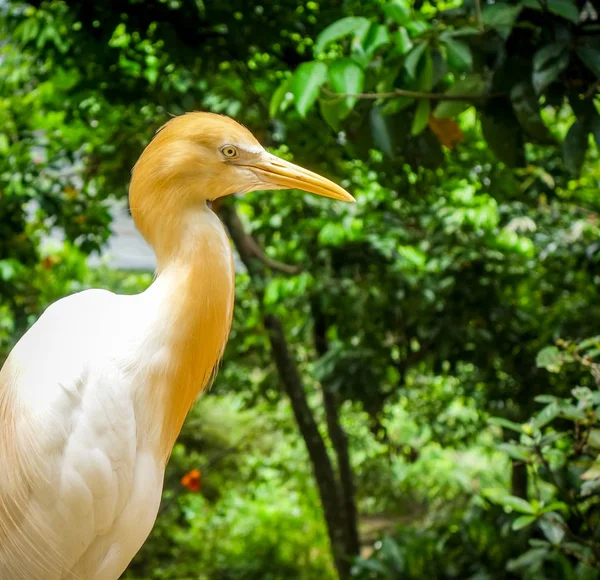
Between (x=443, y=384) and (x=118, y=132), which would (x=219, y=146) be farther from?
(x=443, y=384)

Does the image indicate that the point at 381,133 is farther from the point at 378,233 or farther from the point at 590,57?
the point at 378,233

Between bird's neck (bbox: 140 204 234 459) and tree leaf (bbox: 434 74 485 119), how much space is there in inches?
26.0

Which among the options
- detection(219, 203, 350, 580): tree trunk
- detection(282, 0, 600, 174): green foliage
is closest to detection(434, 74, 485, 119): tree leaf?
detection(282, 0, 600, 174): green foliage

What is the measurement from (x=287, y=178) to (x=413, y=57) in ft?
1.57

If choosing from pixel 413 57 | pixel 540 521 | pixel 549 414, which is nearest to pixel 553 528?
pixel 540 521

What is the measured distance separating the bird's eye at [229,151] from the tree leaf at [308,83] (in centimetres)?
35

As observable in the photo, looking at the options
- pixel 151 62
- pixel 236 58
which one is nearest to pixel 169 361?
pixel 236 58

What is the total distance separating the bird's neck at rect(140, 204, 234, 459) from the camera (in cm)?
97

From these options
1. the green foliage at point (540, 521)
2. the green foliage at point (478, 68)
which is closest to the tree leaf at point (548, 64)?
the green foliage at point (478, 68)

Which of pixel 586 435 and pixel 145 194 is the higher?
pixel 586 435

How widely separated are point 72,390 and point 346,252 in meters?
1.70

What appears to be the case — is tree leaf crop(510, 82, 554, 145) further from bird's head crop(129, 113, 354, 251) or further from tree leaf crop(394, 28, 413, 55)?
bird's head crop(129, 113, 354, 251)

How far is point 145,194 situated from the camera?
3.24 ft

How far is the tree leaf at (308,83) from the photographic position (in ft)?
4.32
